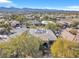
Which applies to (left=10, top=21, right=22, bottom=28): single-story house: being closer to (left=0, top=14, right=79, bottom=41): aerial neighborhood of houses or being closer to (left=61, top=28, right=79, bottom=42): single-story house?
(left=0, top=14, right=79, bottom=41): aerial neighborhood of houses

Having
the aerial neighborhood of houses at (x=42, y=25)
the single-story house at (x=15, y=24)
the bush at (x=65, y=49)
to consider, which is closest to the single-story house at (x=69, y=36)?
the aerial neighborhood of houses at (x=42, y=25)

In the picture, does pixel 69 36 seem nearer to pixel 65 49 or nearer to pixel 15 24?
pixel 65 49

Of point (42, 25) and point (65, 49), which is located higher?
point (65, 49)

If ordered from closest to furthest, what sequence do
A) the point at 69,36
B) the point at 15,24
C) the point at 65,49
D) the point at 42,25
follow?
the point at 65,49 < the point at 69,36 < the point at 15,24 < the point at 42,25

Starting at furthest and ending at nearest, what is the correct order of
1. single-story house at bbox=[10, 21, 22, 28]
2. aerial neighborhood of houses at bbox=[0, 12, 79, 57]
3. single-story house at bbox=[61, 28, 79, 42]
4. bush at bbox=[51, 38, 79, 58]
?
1. single-story house at bbox=[10, 21, 22, 28]
2. aerial neighborhood of houses at bbox=[0, 12, 79, 57]
3. single-story house at bbox=[61, 28, 79, 42]
4. bush at bbox=[51, 38, 79, 58]

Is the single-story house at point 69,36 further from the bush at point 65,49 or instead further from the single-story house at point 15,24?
the single-story house at point 15,24

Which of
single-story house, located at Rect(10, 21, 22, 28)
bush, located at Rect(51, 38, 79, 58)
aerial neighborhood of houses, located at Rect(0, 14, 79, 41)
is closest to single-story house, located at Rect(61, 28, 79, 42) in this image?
aerial neighborhood of houses, located at Rect(0, 14, 79, 41)

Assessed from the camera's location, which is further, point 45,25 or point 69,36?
point 45,25

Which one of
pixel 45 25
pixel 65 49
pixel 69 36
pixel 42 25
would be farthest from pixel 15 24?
pixel 65 49

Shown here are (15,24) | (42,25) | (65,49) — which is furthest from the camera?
(42,25)

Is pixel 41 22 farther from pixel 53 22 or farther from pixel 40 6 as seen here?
pixel 40 6

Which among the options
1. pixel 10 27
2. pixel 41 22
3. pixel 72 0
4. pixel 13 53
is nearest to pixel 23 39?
pixel 13 53
